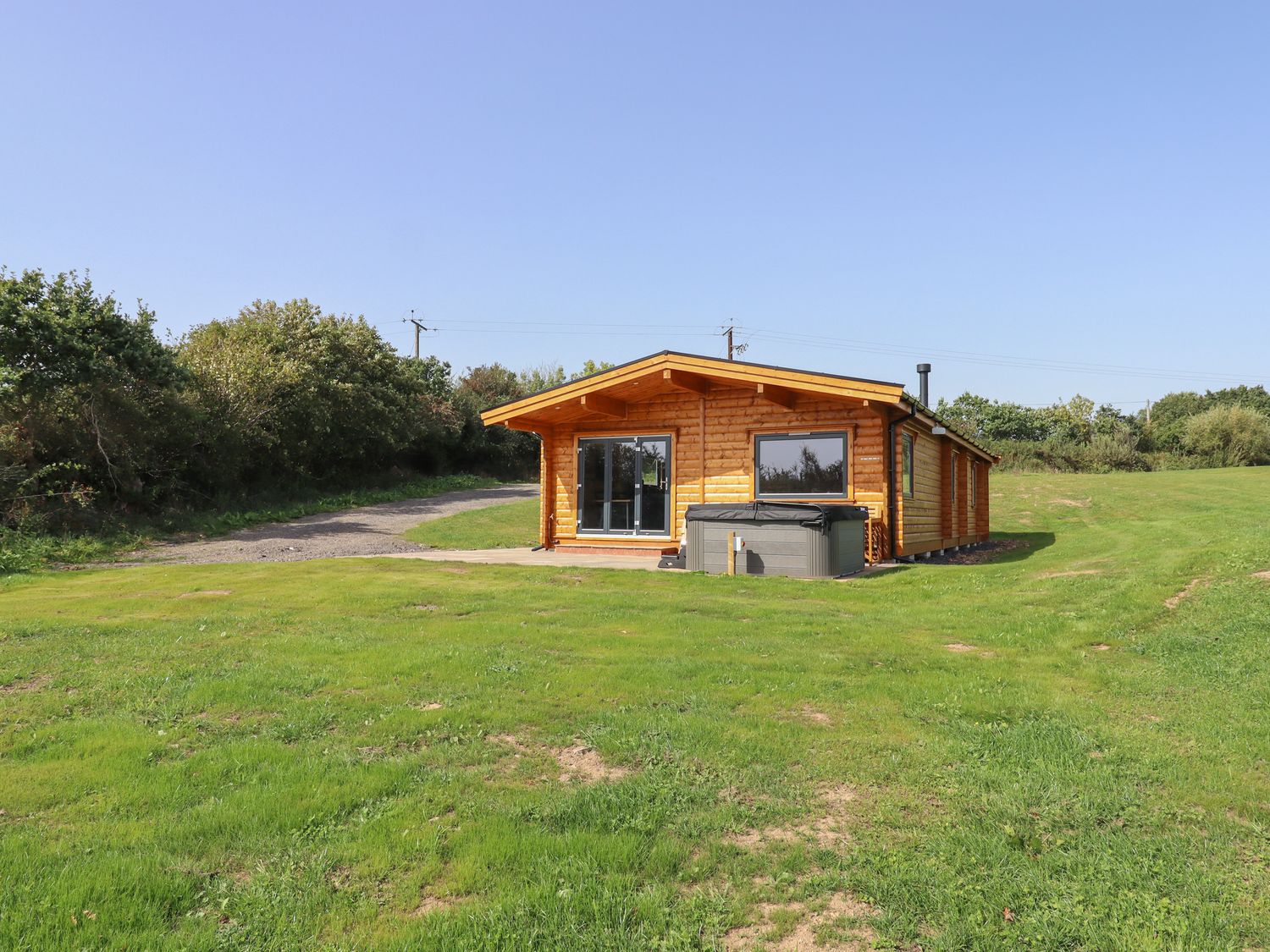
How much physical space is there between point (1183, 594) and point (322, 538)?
16540 millimetres

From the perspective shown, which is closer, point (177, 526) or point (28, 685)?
point (28, 685)

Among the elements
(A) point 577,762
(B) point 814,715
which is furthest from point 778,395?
(A) point 577,762

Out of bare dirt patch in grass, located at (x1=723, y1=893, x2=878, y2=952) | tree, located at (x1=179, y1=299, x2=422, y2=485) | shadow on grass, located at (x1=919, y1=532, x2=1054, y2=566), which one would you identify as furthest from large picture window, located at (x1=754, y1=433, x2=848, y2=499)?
tree, located at (x1=179, y1=299, x2=422, y2=485)

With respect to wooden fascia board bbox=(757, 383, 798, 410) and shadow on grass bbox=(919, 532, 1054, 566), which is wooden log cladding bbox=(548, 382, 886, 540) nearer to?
wooden fascia board bbox=(757, 383, 798, 410)

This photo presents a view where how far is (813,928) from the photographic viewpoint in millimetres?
2504

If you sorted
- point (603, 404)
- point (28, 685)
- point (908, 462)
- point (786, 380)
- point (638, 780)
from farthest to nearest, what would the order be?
point (603, 404) < point (908, 462) < point (786, 380) < point (28, 685) < point (638, 780)

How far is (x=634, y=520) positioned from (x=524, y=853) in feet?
42.4

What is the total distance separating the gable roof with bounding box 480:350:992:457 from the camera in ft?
42.7

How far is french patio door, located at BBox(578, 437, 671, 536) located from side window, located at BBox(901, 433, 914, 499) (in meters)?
4.49

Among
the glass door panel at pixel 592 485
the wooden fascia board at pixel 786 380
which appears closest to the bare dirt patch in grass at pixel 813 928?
the wooden fascia board at pixel 786 380

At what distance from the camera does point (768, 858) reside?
9.61ft

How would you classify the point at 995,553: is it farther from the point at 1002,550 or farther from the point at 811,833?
the point at 811,833

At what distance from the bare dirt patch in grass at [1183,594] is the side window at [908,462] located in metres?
6.66

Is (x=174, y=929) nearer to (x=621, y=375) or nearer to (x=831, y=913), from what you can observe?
(x=831, y=913)
